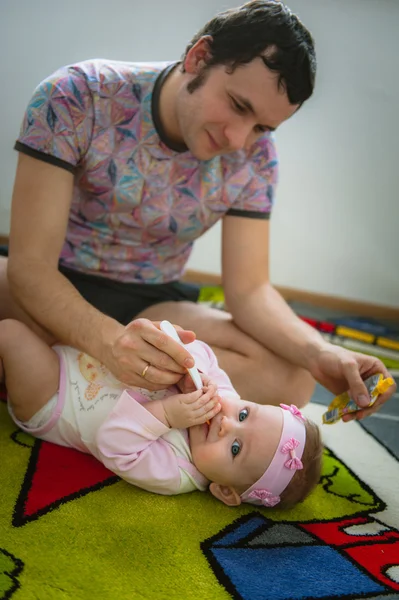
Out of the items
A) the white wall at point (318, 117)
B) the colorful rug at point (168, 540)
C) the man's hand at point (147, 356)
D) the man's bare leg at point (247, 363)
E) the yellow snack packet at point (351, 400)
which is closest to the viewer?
the colorful rug at point (168, 540)

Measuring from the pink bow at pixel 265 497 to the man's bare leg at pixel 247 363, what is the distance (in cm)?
36

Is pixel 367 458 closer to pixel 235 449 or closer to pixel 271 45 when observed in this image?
pixel 235 449

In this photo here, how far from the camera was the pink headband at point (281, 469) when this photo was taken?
96 centimetres

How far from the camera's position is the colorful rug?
761 mm

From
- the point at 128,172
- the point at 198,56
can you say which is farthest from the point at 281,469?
the point at 198,56

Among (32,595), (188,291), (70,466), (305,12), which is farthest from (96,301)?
(305,12)

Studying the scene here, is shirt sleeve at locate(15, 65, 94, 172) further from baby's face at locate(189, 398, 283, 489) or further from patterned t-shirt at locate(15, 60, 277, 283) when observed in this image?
baby's face at locate(189, 398, 283, 489)

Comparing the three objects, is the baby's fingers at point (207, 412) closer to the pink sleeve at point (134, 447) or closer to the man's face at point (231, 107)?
the pink sleeve at point (134, 447)

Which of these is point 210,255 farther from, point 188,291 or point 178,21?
point 188,291

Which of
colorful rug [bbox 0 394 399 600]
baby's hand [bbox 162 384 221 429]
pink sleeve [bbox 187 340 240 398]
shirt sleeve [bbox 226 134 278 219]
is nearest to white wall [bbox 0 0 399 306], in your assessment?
shirt sleeve [bbox 226 134 278 219]

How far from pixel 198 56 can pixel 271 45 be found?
15 centimetres

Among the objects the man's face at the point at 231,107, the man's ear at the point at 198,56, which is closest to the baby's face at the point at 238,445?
the man's face at the point at 231,107

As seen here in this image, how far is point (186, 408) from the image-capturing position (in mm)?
957

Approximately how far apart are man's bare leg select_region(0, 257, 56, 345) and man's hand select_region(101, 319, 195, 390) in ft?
0.89
